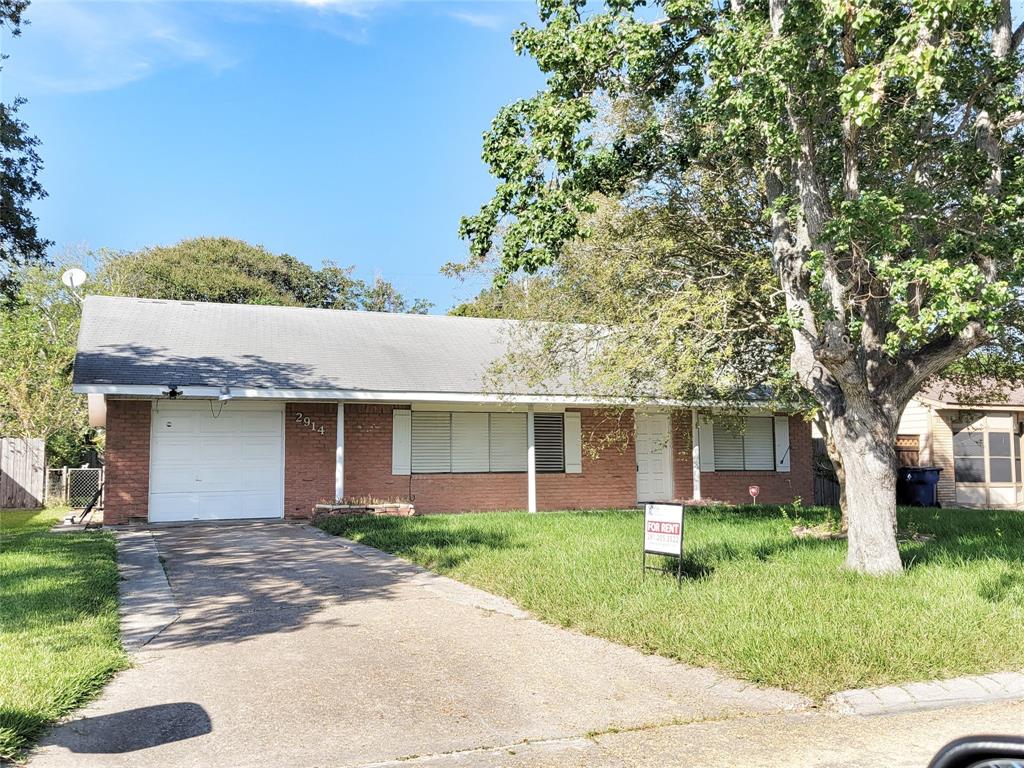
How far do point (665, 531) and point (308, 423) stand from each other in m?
10.5

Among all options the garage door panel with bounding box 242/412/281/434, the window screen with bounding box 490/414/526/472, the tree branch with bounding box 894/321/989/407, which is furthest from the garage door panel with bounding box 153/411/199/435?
the tree branch with bounding box 894/321/989/407

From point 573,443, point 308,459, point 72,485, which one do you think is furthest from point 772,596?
point 72,485

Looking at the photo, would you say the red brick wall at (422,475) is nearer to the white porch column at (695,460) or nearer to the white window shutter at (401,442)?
the white window shutter at (401,442)

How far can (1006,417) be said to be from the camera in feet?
74.8

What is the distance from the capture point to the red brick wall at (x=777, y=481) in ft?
67.3

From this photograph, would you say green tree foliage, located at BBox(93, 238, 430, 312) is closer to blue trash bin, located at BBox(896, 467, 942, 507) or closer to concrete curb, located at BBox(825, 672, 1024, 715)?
blue trash bin, located at BBox(896, 467, 942, 507)

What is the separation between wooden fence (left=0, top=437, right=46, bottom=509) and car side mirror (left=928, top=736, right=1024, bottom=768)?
23426 mm

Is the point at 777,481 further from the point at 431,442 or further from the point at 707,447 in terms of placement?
the point at 431,442

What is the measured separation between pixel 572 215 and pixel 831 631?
5141mm

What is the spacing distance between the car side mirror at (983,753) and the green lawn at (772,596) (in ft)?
11.7

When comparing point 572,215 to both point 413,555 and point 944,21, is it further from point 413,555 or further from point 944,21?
point 413,555

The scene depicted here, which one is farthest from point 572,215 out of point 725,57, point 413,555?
point 413,555

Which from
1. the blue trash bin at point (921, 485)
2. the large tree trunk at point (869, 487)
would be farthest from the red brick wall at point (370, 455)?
the blue trash bin at point (921, 485)

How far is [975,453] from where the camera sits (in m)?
22.7
